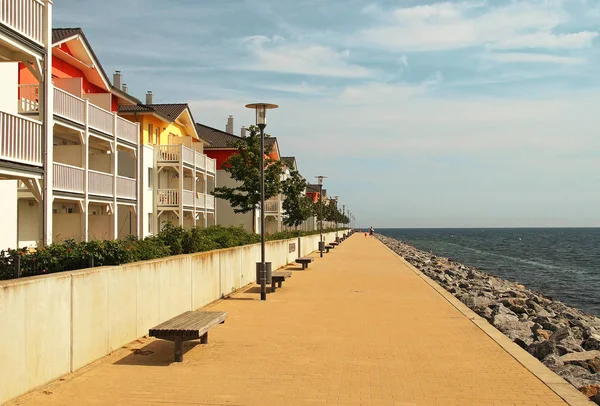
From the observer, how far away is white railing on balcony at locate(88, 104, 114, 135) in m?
24.1

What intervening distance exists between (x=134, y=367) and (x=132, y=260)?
7.76 ft

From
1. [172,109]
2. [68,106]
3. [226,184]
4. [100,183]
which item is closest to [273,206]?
[226,184]

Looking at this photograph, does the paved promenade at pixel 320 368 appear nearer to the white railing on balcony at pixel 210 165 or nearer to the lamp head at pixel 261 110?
the lamp head at pixel 261 110

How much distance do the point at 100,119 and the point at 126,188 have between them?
13.7ft

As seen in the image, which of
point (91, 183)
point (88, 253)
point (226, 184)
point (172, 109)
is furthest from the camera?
point (226, 184)

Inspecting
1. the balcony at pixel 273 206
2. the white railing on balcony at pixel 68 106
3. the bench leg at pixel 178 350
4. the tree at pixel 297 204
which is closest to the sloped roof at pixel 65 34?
the white railing on balcony at pixel 68 106

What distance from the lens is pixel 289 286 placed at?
18641mm

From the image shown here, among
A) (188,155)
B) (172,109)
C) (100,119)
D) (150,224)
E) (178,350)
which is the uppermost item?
(172,109)

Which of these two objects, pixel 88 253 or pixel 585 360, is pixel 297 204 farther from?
pixel 88 253

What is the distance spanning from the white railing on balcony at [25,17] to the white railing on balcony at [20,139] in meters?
2.02

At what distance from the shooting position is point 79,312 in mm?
7504

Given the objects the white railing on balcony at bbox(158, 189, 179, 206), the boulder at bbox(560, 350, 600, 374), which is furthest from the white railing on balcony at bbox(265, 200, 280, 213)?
the boulder at bbox(560, 350, 600, 374)

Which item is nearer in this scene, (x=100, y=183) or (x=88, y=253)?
(x=88, y=253)

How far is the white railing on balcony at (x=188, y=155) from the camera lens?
3588cm
